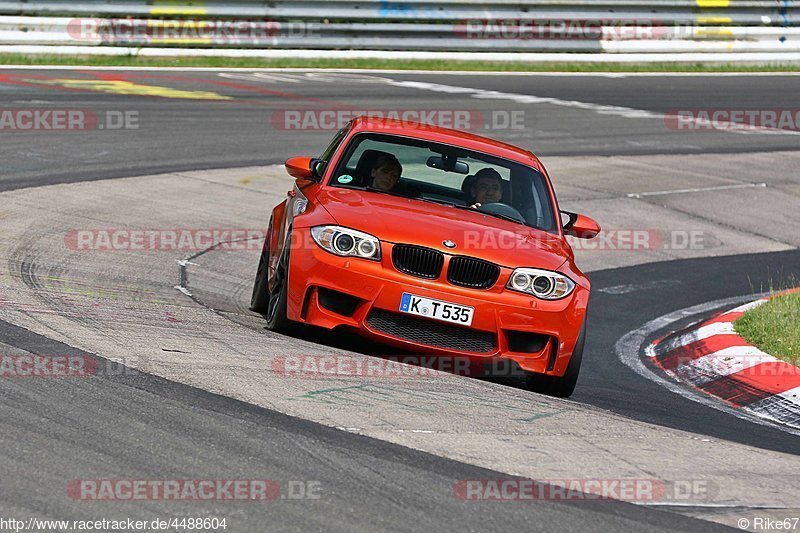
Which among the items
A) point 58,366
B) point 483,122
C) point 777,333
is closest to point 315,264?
point 58,366

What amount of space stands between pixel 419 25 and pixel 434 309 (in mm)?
19719

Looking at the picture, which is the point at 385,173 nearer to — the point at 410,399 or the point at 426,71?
the point at 410,399

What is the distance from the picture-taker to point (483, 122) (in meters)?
19.7

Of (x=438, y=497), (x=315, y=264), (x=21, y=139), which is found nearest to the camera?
(x=438, y=497)

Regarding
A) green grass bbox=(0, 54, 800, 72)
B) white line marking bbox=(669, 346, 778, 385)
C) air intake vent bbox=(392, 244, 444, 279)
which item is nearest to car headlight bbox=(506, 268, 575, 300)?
air intake vent bbox=(392, 244, 444, 279)

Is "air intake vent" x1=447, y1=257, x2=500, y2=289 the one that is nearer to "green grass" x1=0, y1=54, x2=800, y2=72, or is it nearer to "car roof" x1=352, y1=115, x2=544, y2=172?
"car roof" x1=352, y1=115, x2=544, y2=172

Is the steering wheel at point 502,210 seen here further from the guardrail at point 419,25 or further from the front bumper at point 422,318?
the guardrail at point 419,25

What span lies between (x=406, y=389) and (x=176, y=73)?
1700 cm

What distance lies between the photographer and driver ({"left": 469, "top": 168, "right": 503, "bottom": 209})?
28.0ft

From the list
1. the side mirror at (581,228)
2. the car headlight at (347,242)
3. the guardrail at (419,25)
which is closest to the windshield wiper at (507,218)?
the side mirror at (581,228)

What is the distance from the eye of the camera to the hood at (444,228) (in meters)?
7.43

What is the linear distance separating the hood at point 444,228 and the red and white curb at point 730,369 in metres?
1.34

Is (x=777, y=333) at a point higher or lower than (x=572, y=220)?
lower

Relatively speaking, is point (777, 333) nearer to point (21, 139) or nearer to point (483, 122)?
point (21, 139)
